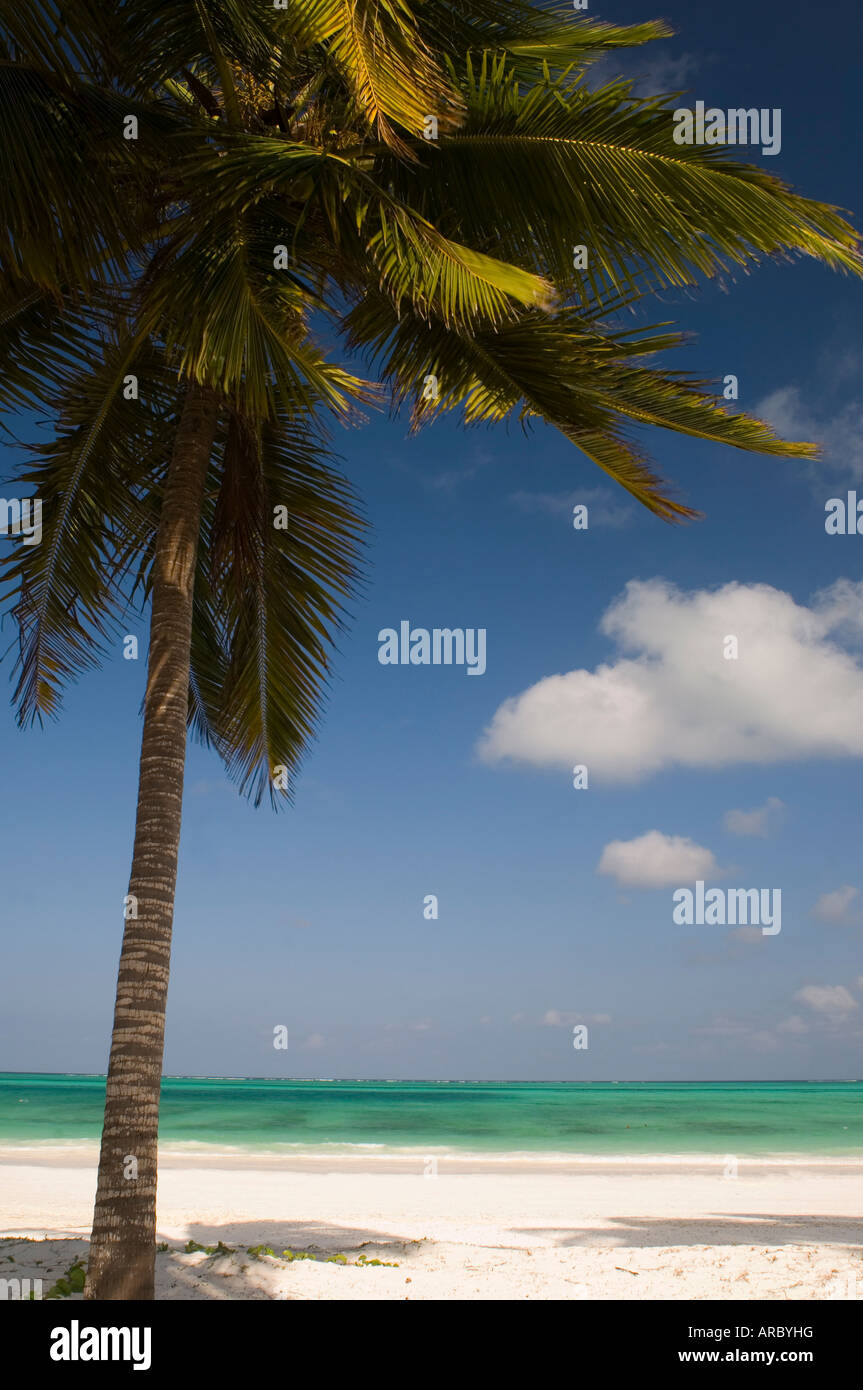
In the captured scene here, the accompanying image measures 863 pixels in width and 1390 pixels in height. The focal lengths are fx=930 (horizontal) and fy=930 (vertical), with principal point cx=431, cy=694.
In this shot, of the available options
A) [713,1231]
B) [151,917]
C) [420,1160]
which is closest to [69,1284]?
[151,917]

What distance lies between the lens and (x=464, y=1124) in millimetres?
34906

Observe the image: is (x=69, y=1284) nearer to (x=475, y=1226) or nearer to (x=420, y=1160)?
(x=475, y=1226)

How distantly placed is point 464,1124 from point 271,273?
114 feet

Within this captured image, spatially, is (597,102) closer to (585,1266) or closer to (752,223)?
(752,223)

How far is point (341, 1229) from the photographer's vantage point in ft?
31.8

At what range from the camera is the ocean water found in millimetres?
26484

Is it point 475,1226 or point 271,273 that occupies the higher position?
point 271,273

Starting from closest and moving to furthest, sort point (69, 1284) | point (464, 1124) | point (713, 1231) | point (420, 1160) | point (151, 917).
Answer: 1. point (151, 917)
2. point (69, 1284)
3. point (713, 1231)
4. point (420, 1160)
5. point (464, 1124)

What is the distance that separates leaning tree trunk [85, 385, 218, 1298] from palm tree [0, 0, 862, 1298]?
2 cm

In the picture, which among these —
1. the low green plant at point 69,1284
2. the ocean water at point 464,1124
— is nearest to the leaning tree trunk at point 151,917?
the low green plant at point 69,1284

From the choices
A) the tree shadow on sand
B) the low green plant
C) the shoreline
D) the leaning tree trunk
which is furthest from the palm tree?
the shoreline

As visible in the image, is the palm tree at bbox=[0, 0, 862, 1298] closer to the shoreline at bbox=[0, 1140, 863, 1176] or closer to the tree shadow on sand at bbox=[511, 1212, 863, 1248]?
the tree shadow on sand at bbox=[511, 1212, 863, 1248]
